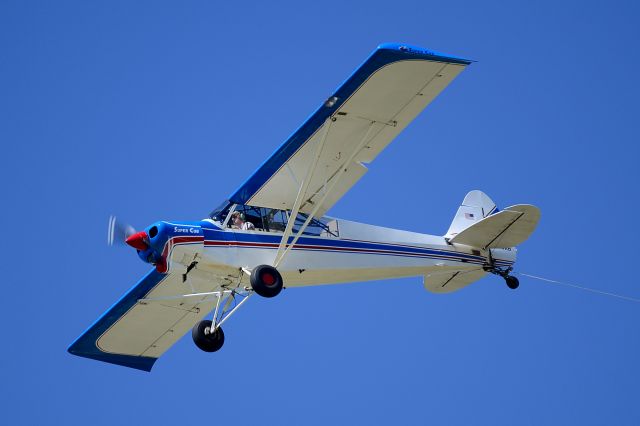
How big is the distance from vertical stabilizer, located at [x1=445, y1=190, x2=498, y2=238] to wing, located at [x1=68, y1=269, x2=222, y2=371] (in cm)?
478

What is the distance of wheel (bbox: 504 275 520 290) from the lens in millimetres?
19094

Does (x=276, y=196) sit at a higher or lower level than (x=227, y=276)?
higher

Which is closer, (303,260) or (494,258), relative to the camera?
(303,260)

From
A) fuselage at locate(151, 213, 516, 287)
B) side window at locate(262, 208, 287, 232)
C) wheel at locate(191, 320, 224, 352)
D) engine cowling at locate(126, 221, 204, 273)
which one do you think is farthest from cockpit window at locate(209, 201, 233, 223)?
wheel at locate(191, 320, 224, 352)

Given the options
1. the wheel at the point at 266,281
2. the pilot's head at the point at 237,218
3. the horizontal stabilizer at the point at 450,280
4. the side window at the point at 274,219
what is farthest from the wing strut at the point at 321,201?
the horizontal stabilizer at the point at 450,280

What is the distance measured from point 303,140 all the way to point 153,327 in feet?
16.4

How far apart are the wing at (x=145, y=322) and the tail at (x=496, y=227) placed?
4622mm

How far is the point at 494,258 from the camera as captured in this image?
63.5 ft

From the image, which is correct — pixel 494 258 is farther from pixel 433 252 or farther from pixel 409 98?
pixel 409 98

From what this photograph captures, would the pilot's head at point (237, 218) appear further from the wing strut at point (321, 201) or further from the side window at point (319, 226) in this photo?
the side window at point (319, 226)

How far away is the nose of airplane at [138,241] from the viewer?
1608 centimetres

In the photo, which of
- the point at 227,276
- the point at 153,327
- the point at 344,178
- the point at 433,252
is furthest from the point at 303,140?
the point at 153,327

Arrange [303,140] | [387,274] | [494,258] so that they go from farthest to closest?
[494,258] → [387,274] → [303,140]

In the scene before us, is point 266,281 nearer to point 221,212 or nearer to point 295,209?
point 295,209
